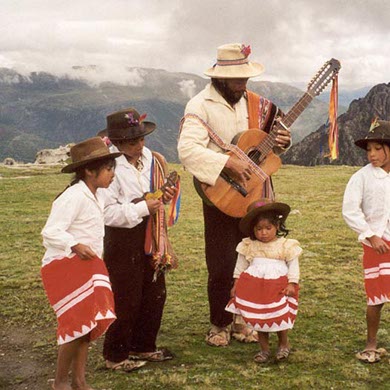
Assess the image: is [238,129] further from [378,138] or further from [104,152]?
[104,152]

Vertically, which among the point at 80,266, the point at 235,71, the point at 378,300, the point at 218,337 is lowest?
the point at 218,337

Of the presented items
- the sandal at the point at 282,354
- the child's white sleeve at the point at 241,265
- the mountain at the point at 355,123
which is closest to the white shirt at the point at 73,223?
the child's white sleeve at the point at 241,265

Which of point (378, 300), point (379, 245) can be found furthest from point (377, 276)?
point (379, 245)

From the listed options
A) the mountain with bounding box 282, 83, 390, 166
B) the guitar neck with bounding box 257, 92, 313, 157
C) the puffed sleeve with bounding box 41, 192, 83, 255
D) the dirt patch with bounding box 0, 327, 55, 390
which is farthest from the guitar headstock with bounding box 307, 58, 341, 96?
the mountain with bounding box 282, 83, 390, 166

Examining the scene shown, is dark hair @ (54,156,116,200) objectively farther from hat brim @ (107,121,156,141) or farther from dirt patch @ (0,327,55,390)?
dirt patch @ (0,327,55,390)

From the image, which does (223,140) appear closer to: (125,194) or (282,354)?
(125,194)

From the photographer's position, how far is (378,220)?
5168 millimetres

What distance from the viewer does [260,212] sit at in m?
5.26

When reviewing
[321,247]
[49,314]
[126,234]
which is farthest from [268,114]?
[321,247]

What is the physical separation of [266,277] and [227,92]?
197cm

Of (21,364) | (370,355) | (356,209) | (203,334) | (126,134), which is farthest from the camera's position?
(203,334)

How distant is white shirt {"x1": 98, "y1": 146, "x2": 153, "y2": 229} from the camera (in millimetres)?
4859

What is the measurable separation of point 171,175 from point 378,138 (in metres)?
1.99

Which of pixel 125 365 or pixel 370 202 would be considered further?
pixel 125 365
